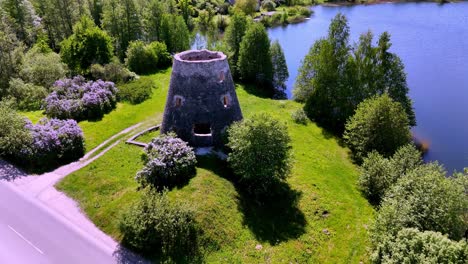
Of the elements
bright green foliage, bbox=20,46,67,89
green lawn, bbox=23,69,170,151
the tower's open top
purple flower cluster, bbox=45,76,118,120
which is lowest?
green lawn, bbox=23,69,170,151

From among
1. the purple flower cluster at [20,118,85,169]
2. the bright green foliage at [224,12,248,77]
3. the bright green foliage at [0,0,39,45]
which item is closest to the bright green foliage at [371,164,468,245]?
the purple flower cluster at [20,118,85,169]

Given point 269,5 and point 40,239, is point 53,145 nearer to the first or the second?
point 40,239

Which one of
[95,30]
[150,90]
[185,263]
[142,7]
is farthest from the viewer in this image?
[142,7]

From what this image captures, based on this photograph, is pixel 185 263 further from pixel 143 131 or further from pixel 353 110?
pixel 353 110

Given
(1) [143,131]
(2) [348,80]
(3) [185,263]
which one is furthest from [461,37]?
(3) [185,263]

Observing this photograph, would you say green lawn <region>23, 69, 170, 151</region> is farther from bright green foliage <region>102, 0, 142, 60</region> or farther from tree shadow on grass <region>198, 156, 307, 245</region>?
bright green foliage <region>102, 0, 142, 60</region>

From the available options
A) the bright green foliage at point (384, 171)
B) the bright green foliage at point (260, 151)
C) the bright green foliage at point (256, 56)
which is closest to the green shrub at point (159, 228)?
the bright green foliage at point (260, 151)

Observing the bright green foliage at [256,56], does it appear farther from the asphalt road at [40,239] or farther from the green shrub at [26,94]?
the asphalt road at [40,239]

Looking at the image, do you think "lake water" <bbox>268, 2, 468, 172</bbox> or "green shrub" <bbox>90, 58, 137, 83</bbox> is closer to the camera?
"lake water" <bbox>268, 2, 468, 172</bbox>

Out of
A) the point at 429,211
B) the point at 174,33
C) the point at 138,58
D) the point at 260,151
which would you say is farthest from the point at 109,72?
the point at 429,211
